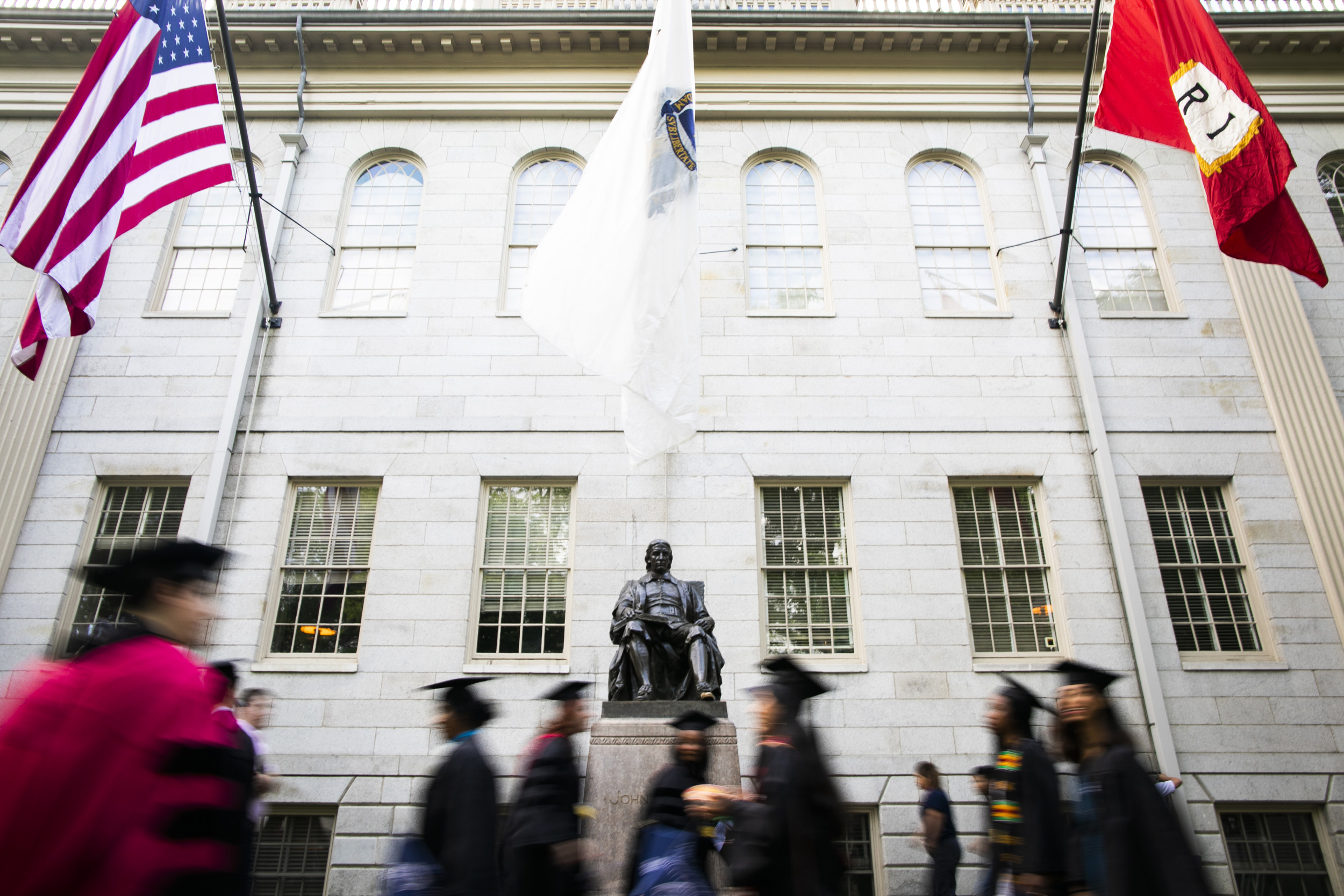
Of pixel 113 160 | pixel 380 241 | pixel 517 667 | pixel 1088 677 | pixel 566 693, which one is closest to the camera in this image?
pixel 1088 677

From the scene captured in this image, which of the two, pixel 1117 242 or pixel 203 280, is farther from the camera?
pixel 1117 242

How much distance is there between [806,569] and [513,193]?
726cm

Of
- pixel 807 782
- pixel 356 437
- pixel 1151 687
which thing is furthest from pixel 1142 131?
pixel 356 437

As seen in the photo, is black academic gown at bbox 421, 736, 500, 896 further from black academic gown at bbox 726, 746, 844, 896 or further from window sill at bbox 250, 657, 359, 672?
window sill at bbox 250, 657, 359, 672

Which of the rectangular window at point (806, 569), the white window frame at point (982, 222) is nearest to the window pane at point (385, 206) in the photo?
the rectangular window at point (806, 569)

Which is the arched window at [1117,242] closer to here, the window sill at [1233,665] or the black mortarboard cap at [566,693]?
the window sill at [1233,665]

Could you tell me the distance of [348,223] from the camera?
12.2 m

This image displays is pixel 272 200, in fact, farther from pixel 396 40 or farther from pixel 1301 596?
pixel 1301 596

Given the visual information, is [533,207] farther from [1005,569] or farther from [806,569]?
[1005,569]

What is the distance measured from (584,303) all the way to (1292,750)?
9.48 metres

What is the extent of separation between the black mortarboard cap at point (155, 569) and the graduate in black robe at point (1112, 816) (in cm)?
372

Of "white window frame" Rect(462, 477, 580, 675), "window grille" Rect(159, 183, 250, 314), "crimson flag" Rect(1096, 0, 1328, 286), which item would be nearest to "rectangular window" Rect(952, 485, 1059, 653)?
"crimson flag" Rect(1096, 0, 1328, 286)

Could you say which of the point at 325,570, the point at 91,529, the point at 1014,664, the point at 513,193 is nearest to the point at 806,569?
the point at 1014,664

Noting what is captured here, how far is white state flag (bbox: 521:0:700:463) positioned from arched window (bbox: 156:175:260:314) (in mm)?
6491
